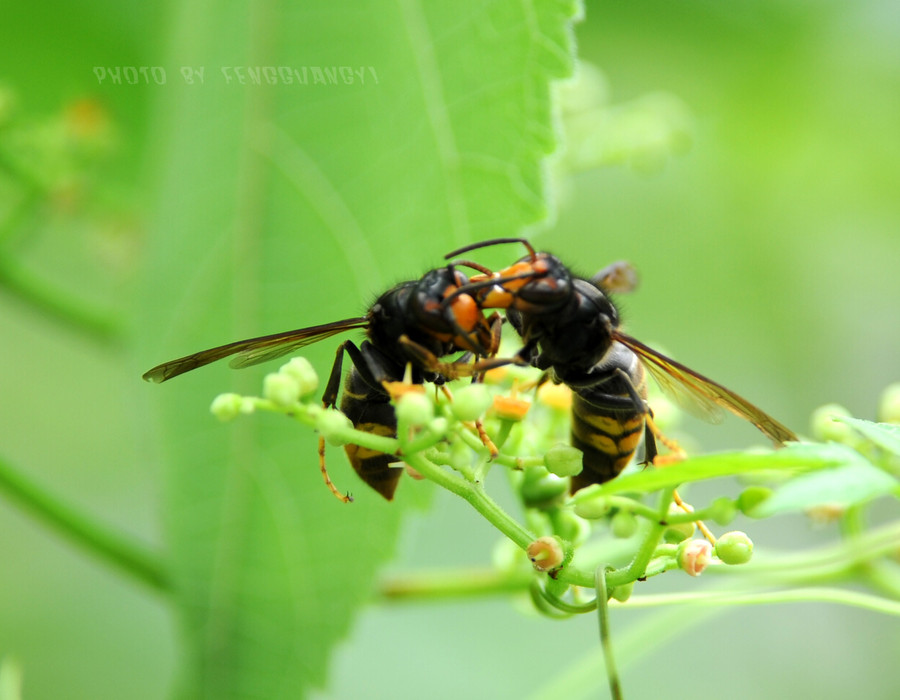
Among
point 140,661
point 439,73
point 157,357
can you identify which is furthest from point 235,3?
point 140,661

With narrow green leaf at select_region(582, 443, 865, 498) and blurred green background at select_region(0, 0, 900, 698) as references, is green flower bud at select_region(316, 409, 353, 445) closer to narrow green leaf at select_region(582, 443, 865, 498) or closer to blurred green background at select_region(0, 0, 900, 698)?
narrow green leaf at select_region(582, 443, 865, 498)

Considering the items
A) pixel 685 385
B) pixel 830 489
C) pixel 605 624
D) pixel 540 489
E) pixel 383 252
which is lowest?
pixel 605 624

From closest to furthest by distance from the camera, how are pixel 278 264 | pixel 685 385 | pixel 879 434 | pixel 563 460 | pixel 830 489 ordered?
1. pixel 830 489
2. pixel 879 434
3. pixel 563 460
4. pixel 685 385
5. pixel 278 264

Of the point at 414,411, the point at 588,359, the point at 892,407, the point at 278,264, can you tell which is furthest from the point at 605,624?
the point at 278,264

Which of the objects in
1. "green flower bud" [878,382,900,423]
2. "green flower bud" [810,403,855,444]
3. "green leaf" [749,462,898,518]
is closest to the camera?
"green leaf" [749,462,898,518]

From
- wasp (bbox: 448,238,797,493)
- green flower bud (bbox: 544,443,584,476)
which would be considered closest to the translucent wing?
wasp (bbox: 448,238,797,493)

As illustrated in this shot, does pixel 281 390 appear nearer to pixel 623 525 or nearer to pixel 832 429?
pixel 623 525

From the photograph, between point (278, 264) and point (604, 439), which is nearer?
point (604, 439)

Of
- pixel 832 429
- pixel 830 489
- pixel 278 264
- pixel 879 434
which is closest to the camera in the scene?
pixel 830 489
